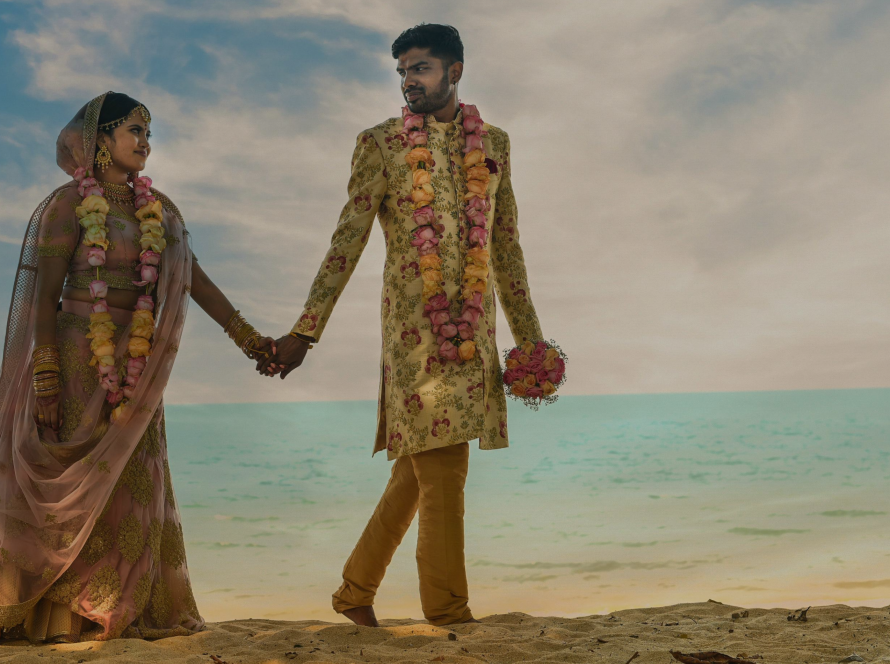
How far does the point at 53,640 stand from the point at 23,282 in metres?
1.60

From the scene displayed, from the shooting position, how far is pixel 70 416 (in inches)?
153

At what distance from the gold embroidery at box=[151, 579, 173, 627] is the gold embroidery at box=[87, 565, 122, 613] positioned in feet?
0.58

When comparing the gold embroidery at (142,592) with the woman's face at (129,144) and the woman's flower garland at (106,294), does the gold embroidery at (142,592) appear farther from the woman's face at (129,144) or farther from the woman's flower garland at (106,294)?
the woman's face at (129,144)

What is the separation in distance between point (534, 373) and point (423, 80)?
1443 millimetres

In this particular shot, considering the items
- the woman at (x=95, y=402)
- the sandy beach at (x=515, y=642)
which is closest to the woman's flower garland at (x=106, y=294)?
the woman at (x=95, y=402)

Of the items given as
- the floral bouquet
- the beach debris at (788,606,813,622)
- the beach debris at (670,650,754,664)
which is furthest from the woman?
the beach debris at (788,606,813,622)

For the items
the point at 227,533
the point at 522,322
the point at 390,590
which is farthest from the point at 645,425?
the point at 522,322

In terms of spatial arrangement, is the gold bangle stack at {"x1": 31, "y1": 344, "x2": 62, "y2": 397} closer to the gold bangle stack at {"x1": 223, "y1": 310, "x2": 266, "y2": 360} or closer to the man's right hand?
the gold bangle stack at {"x1": 223, "y1": 310, "x2": 266, "y2": 360}

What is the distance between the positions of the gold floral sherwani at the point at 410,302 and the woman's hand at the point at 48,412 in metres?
1.13

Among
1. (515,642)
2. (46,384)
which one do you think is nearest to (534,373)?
(515,642)

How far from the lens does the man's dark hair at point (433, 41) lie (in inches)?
153

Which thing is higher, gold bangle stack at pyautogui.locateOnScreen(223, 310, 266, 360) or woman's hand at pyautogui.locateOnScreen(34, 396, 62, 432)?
gold bangle stack at pyautogui.locateOnScreen(223, 310, 266, 360)

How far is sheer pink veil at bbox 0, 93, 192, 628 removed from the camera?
3760 mm

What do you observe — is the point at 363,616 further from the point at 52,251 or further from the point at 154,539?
the point at 52,251
